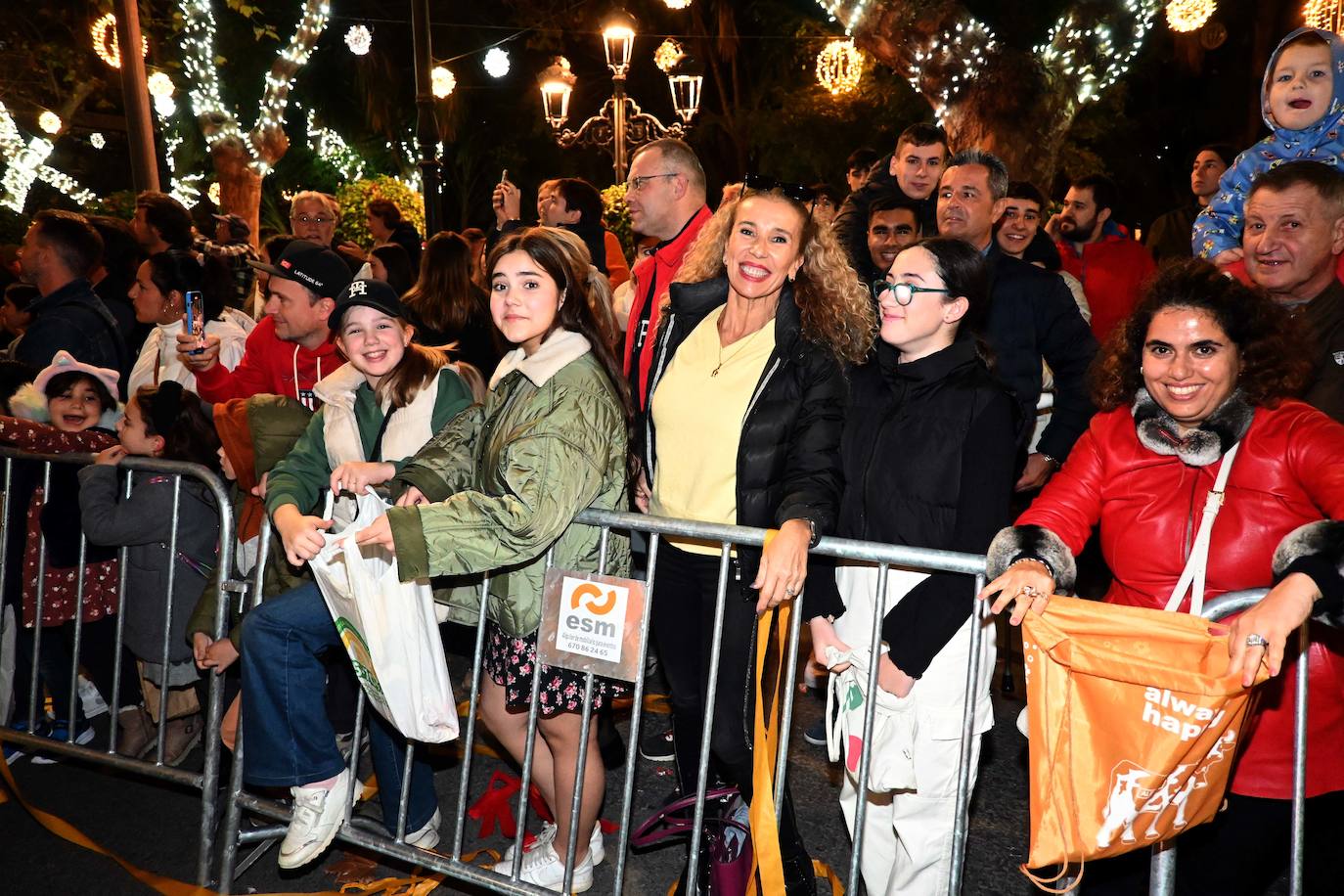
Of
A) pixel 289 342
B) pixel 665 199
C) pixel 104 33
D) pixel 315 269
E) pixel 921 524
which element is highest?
pixel 104 33

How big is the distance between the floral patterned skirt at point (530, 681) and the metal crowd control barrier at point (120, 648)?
1.20 metres

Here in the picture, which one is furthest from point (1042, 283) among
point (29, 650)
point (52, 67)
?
point (52, 67)

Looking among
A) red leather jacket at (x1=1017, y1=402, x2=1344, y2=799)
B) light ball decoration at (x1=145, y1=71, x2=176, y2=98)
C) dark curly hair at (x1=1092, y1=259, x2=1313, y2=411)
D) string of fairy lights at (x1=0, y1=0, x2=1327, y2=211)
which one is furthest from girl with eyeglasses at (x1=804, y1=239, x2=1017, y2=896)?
light ball decoration at (x1=145, y1=71, x2=176, y2=98)

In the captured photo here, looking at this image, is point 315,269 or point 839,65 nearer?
point 315,269

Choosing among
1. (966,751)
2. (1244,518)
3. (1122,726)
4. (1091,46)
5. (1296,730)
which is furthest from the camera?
(1091,46)

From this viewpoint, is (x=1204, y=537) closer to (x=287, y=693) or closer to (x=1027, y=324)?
(x=1027, y=324)

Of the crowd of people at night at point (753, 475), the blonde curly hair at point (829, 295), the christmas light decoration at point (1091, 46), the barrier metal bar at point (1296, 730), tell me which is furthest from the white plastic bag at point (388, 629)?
the christmas light decoration at point (1091, 46)

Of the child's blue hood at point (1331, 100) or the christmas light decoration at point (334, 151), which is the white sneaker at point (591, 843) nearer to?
the child's blue hood at point (1331, 100)

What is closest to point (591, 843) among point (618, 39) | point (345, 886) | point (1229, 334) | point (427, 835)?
point (427, 835)

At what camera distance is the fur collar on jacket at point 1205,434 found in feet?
8.81

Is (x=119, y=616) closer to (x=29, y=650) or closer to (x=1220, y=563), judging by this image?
(x=29, y=650)

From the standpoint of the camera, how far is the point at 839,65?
62.4 feet

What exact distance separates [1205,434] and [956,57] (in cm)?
1021

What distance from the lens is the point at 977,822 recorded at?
4.31 metres
